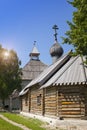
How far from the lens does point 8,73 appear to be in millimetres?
53812

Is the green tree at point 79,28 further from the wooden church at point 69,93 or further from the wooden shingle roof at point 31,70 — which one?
the wooden shingle roof at point 31,70

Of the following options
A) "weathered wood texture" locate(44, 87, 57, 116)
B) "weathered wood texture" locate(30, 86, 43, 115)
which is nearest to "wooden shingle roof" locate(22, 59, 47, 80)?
"weathered wood texture" locate(30, 86, 43, 115)

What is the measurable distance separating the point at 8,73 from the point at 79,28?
35757mm

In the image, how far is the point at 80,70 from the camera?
23.8 m

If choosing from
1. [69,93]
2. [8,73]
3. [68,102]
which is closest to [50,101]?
[68,102]

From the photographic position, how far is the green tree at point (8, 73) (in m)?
52.3

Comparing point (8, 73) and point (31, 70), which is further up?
point (31, 70)

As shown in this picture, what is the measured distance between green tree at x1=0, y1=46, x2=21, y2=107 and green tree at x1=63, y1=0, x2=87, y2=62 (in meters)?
33.3

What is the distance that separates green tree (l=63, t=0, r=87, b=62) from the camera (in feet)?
61.8

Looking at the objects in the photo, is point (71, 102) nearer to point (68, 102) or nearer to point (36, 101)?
point (68, 102)

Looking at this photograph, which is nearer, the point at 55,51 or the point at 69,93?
the point at 69,93

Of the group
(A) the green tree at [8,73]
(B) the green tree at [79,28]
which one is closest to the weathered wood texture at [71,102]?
(B) the green tree at [79,28]

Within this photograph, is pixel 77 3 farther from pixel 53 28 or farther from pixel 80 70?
pixel 53 28

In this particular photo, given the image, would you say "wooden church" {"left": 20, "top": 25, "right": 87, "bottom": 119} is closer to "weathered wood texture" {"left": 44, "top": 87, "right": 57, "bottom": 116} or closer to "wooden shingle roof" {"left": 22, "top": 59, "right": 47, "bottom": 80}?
"weathered wood texture" {"left": 44, "top": 87, "right": 57, "bottom": 116}
